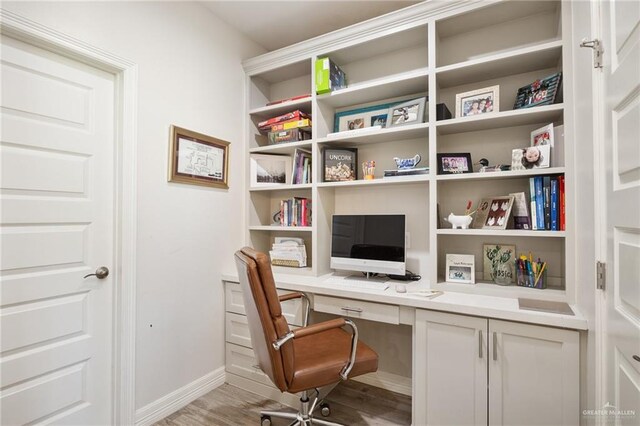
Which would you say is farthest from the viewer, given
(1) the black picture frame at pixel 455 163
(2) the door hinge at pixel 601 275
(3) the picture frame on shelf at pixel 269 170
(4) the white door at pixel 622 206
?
(3) the picture frame on shelf at pixel 269 170

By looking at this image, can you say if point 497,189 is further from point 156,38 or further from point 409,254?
point 156,38

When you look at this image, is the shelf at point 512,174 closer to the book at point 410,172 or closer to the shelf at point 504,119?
the book at point 410,172

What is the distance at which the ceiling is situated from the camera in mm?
2217

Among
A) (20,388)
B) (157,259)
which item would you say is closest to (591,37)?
(157,259)

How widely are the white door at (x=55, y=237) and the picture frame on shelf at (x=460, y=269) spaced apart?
6.95 ft

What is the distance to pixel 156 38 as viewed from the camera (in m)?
1.96

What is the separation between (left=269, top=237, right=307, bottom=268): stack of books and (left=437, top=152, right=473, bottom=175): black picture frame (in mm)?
1254

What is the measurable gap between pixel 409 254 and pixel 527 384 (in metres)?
1.06

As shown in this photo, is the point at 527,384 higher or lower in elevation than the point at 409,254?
lower

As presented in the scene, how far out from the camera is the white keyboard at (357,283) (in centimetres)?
190

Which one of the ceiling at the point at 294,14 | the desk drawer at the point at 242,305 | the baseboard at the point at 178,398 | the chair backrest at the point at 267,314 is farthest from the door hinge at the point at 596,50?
the baseboard at the point at 178,398

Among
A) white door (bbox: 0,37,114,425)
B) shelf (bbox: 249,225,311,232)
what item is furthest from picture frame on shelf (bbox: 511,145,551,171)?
white door (bbox: 0,37,114,425)

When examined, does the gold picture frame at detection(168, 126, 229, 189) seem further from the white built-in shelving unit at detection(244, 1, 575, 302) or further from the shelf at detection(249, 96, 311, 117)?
the shelf at detection(249, 96, 311, 117)

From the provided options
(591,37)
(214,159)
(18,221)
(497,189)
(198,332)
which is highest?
(591,37)
